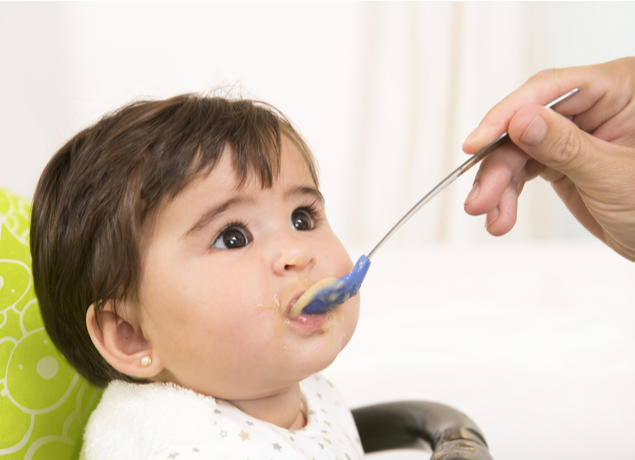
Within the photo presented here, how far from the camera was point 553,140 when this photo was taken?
28.5 inches

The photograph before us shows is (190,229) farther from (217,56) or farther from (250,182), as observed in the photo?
(217,56)

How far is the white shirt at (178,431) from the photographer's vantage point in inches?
25.1

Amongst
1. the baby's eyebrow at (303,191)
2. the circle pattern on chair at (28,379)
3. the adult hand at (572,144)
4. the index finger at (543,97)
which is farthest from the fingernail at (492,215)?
the circle pattern on chair at (28,379)

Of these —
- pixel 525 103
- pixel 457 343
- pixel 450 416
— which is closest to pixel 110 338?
pixel 450 416

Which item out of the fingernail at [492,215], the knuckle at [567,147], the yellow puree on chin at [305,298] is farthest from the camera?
the fingernail at [492,215]

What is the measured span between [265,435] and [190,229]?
8.3 inches

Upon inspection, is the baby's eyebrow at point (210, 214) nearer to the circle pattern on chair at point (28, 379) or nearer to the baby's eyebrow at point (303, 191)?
the baby's eyebrow at point (303, 191)

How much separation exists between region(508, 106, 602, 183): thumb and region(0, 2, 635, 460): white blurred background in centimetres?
63

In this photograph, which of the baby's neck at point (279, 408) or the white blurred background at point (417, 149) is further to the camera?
the white blurred background at point (417, 149)

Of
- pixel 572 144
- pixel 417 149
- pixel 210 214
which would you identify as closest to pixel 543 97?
pixel 572 144

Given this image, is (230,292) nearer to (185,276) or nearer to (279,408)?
(185,276)

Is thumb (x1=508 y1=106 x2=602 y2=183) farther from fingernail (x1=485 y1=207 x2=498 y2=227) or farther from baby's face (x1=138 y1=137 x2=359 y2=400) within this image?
baby's face (x1=138 y1=137 x2=359 y2=400)

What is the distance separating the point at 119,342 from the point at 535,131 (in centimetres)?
47

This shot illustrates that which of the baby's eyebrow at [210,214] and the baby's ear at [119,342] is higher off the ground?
the baby's eyebrow at [210,214]
